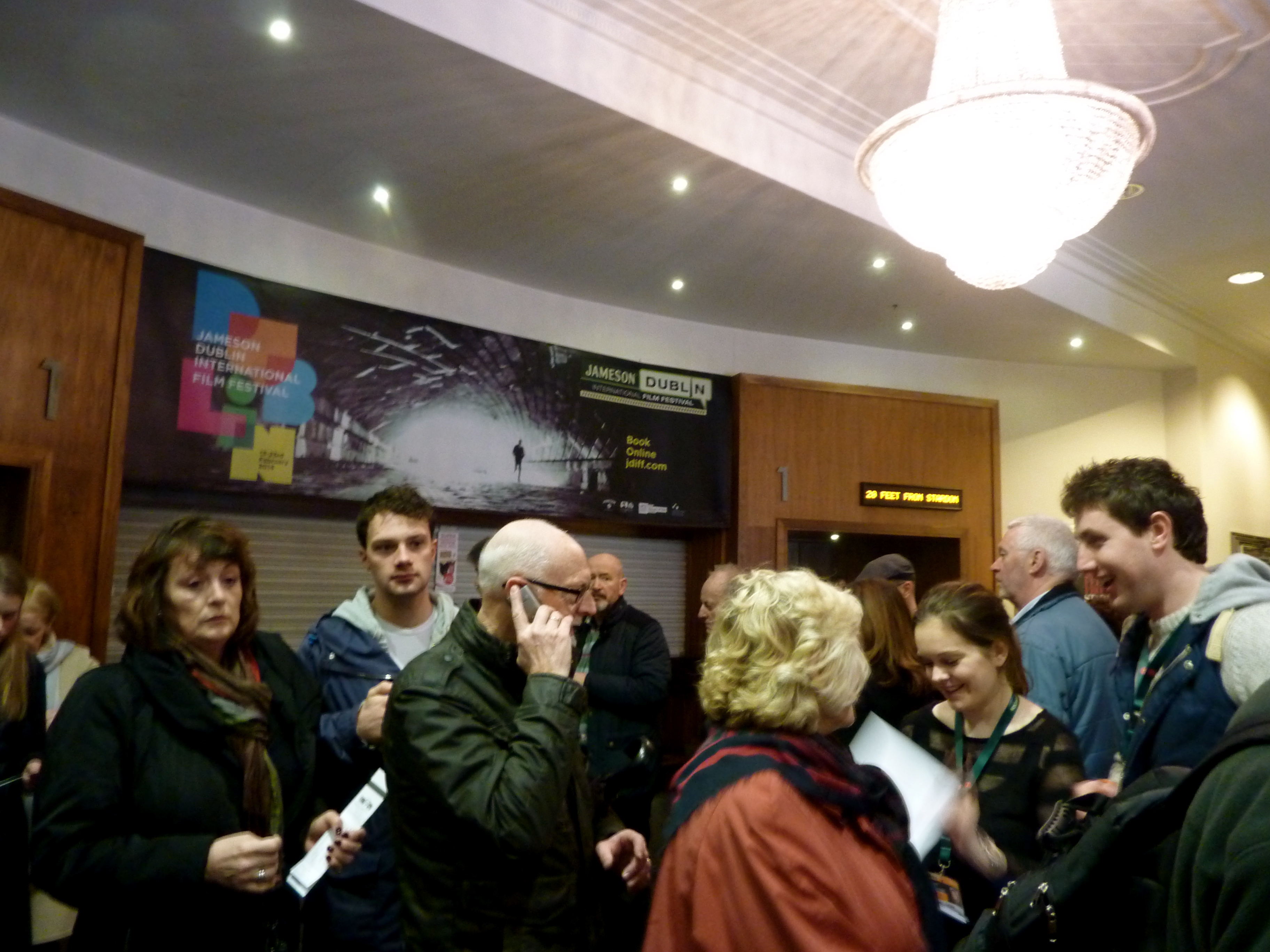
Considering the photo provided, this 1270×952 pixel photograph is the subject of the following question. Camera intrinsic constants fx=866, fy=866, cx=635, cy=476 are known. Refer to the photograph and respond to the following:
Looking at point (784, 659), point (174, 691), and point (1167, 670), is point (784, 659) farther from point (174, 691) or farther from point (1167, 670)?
point (174, 691)

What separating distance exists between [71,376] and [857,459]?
187 inches

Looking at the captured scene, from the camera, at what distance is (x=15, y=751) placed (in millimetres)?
2467

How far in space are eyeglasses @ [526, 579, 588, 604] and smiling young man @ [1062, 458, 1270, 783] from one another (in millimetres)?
1268

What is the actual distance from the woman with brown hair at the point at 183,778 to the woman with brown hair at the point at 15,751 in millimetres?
869

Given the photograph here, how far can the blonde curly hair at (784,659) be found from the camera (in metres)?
1.57

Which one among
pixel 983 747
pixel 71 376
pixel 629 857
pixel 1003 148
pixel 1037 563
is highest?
pixel 1003 148

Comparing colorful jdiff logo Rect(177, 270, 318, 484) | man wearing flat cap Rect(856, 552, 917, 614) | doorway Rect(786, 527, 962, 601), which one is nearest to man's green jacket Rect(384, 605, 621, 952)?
man wearing flat cap Rect(856, 552, 917, 614)

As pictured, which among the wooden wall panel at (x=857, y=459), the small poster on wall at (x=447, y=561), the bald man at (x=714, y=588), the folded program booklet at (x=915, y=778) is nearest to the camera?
the folded program booklet at (x=915, y=778)

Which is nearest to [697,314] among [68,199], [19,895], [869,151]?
[869,151]

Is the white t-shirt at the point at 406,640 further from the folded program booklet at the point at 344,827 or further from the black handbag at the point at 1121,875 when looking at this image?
the black handbag at the point at 1121,875

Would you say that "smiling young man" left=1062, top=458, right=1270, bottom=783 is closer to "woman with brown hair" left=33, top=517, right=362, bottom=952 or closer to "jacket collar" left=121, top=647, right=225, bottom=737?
"woman with brown hair" left=33, top=517, right=362, bottom=952

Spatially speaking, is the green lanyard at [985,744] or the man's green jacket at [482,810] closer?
the man's green jacket at [482,810]

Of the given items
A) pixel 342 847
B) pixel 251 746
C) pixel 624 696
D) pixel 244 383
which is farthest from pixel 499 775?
pixel 244 383

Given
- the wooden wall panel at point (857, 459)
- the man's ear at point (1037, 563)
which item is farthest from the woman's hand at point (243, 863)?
the wooden wall panel at point (857, 459)
